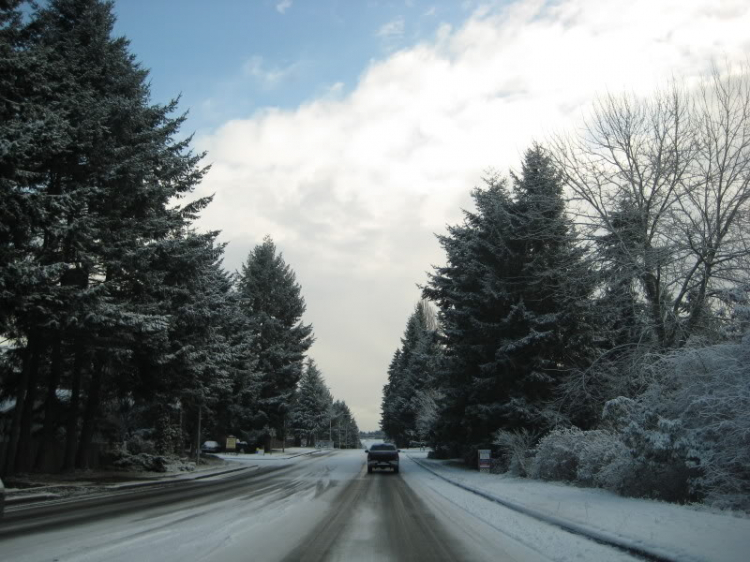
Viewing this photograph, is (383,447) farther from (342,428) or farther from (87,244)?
(342,428)

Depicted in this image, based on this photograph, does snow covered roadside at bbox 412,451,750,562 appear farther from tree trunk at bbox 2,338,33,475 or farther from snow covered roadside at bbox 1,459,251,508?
tree trunk at bbox 2,338,33,475

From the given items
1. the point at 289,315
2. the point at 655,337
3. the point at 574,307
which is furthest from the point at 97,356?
the point at 289,315

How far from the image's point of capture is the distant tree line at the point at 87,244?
15391 millimetres

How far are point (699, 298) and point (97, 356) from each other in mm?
21824

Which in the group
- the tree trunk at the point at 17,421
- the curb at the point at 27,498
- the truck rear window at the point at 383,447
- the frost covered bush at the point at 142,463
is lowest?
the curb at the point at 27,498

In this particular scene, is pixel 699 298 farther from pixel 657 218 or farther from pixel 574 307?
pixel 574 307

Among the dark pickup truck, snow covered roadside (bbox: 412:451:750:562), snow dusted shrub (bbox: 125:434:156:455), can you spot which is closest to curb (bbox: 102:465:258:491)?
snow dusted shrub (bbox: 125:434:156:455)

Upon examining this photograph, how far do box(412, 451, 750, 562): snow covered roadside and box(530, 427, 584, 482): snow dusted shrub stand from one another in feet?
7.50

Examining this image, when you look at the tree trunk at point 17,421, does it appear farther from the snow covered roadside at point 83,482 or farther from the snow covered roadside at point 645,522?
the snow covered roadside at point 645,522

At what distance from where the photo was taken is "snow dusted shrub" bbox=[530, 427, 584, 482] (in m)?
18.2

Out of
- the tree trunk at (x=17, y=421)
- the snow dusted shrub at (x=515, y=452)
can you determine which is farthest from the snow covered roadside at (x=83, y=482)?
the snow dusted shrub at (x=515, y=452)

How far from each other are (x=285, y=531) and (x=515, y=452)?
13.9 m

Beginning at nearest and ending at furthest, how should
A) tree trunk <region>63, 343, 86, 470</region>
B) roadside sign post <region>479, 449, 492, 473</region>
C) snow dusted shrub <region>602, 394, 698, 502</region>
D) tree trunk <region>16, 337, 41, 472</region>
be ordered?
snow dusted shrub <region>602, 394, 698, 502</region> < tree trunk <region>16, 337, 41, 472</region> < tree trunk <region>63, 343, 86, 470</region> < roadside sign post <region>479, 449, 492, 473</region>

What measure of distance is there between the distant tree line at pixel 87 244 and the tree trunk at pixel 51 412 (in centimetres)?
8
